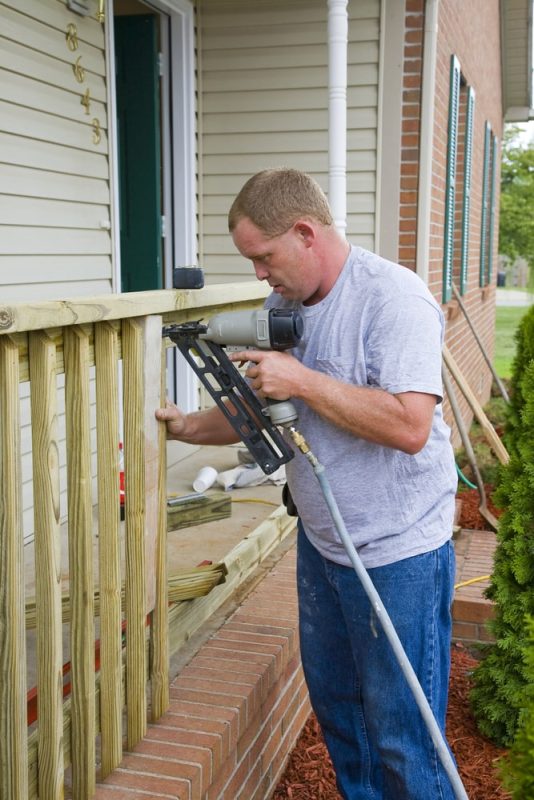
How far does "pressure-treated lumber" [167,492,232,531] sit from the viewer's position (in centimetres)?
388

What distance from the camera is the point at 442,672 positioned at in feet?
7.59

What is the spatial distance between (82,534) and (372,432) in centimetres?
71

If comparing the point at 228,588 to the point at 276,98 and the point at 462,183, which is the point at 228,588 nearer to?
the point at 276,98

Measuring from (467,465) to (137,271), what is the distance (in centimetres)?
317

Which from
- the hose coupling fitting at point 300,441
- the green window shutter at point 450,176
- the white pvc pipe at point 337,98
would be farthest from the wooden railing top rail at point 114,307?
the green window shutter at point 450,176

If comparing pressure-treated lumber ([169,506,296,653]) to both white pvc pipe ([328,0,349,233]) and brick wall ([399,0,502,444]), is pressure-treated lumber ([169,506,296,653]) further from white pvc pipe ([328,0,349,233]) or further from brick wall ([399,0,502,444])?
brick wall ([399,0,502,444])

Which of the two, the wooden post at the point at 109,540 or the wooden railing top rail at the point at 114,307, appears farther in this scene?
the wooden post at the point at 109,540

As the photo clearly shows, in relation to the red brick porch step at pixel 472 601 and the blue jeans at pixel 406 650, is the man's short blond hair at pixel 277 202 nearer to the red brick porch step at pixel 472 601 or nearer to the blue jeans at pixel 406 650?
the blue jeans at pixel 406 650

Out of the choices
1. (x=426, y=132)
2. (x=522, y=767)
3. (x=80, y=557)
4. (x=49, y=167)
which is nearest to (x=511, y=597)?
(x=80, y=557)

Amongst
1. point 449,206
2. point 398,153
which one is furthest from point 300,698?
point 449,206

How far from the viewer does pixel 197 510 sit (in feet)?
13.1

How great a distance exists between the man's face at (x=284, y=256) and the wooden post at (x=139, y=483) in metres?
0.32

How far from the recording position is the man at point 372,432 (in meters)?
2.07

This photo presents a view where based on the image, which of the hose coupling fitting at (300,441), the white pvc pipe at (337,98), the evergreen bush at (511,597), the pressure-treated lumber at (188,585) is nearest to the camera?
the hose coupling fitting at (300,441)
